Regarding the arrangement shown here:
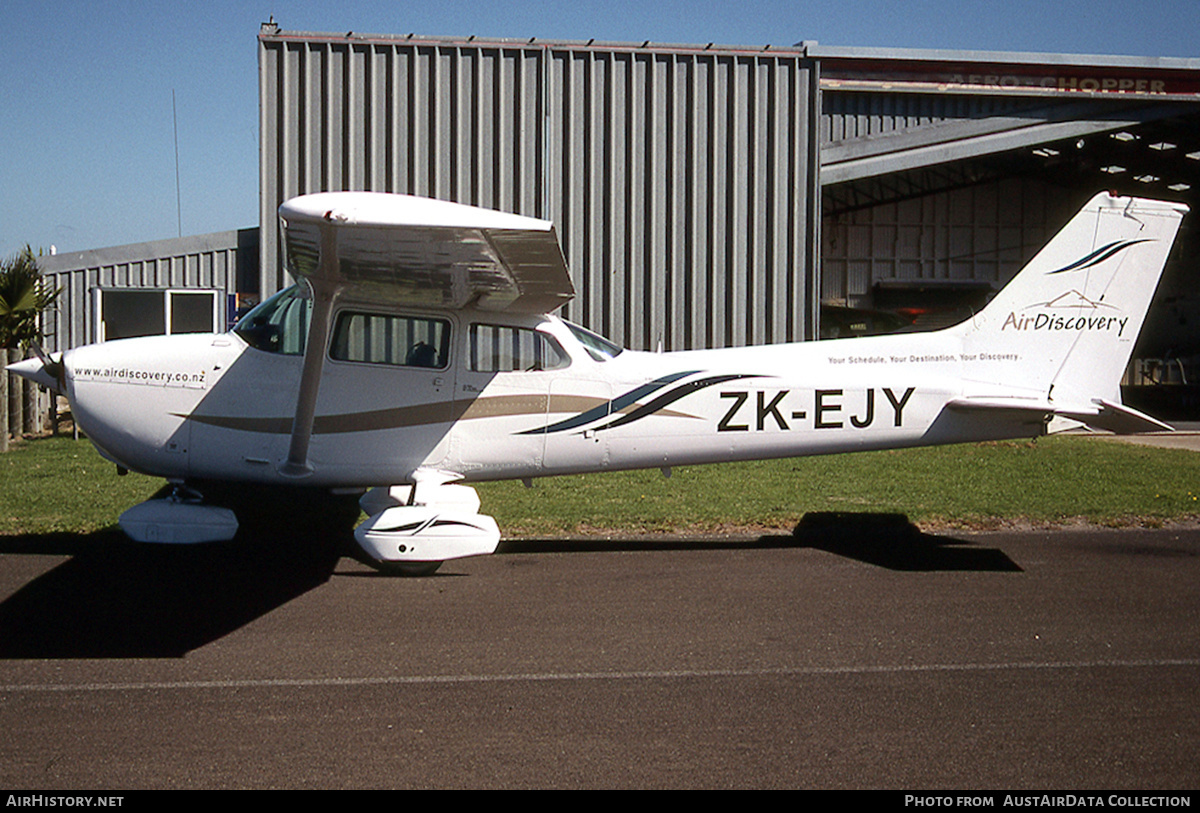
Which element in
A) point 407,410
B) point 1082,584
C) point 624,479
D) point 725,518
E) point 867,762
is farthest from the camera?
point 624,479

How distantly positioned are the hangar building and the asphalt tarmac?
7.46 meters

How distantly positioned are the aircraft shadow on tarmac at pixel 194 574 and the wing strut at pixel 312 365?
741mm

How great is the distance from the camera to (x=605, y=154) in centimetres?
1335

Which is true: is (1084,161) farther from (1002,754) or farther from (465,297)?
(1002,754)

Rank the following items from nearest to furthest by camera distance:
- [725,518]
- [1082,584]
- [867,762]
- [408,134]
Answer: [867,762]
[1082,584]
[725,518]
[408,134]

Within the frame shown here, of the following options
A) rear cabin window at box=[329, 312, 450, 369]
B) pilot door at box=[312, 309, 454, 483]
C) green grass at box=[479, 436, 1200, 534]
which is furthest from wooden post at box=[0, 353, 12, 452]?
rear cabin window at box=[329, 312, 450, 369]

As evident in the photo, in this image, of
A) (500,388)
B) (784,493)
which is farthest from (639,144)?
(500,388)

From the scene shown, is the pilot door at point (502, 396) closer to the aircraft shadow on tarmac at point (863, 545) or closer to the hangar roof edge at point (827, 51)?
the aircraft shadow on tarmac at point (863, 545)

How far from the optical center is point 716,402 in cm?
657

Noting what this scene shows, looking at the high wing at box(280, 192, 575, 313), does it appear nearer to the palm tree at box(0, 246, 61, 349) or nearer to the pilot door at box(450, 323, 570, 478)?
the pilot door at box(450, 323, 570, 478)

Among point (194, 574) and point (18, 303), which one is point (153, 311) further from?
point (194, 574)

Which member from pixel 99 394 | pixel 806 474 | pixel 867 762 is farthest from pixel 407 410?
pixel 806 474

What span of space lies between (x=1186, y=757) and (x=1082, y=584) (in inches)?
103

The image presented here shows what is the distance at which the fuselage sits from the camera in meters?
6.12
